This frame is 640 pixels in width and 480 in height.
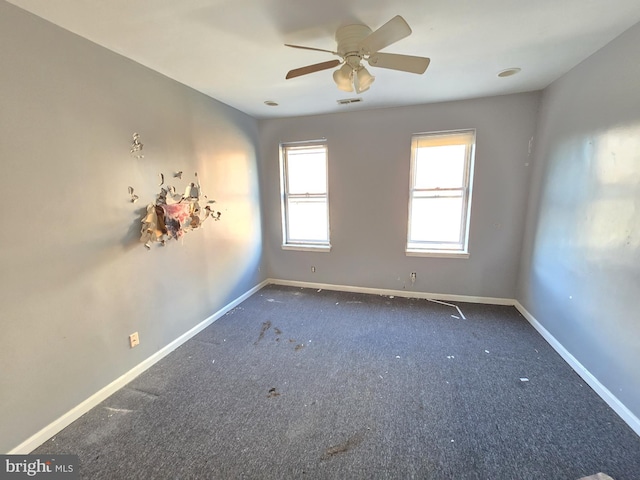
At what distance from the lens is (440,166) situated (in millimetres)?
3336

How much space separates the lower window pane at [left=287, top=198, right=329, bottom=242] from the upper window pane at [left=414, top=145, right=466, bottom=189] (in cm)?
137

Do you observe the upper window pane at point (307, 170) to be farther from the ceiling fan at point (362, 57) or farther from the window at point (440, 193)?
the ceiling fan at point (362, 57)

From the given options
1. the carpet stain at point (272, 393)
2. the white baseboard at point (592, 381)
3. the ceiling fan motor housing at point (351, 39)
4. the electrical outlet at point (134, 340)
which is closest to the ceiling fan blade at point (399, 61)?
the ceiling fan motor housing at point (351, 39)

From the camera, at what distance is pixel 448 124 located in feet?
10.3

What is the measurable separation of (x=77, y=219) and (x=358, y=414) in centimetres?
230

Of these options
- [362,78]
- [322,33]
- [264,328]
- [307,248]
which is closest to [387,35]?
[362,78]

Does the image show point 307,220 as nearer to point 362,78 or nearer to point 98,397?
point 362,78

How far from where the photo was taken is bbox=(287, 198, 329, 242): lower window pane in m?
3.91

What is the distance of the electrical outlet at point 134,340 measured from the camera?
7.05 ft

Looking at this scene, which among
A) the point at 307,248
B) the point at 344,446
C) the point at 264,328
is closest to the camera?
the point at 344,446

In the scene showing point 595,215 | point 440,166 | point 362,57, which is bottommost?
point 595,215

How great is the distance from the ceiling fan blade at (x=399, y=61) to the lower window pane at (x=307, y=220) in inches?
87.8

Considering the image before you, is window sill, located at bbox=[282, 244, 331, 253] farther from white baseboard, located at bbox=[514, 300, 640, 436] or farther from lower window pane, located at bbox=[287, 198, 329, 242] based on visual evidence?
white baseboard, located at bbox=[514, 300, 640, 436]

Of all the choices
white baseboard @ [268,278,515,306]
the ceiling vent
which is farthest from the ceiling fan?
white baseboard @ [268,278,515,306]
